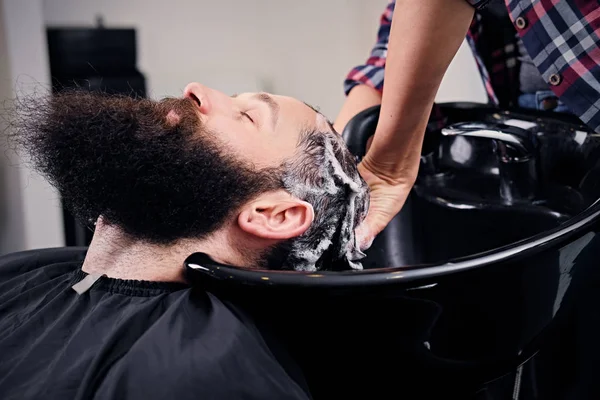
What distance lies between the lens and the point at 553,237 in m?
0.71

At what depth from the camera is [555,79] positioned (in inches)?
36.0

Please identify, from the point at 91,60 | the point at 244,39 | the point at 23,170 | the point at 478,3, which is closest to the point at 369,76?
the point at 478,3

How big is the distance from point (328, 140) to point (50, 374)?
474 mm

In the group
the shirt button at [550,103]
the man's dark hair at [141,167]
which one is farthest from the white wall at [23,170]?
the shirt button at [550,103]

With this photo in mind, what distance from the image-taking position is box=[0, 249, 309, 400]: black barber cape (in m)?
0.63

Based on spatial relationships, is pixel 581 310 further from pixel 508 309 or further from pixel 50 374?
pixel 50 374

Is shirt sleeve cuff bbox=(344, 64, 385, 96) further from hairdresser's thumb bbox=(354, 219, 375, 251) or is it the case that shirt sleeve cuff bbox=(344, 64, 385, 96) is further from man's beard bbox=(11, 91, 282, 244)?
man's beard bbox=(11, 91, 282, 244)

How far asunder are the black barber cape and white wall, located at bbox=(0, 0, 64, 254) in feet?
4.05

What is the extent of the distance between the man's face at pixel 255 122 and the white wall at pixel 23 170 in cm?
118

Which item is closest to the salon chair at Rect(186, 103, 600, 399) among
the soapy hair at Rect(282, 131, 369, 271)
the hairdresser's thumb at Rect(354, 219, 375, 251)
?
the soapy hair at Rect(282, 131, 369, 271)

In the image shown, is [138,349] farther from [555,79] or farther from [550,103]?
[550,103]

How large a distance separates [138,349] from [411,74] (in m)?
0.56

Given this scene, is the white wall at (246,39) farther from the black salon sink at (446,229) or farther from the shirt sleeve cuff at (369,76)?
the black salon sink at (446,229)

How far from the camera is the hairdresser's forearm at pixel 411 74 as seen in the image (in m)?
0.91
